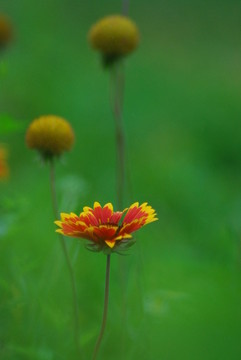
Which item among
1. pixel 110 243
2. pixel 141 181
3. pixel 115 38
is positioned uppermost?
pixel 115 38

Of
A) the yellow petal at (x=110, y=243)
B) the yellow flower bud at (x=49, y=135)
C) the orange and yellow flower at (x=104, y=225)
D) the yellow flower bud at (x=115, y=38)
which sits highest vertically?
the yellow flower bud at (x=115, y=38)

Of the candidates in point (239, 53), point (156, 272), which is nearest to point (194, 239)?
point (156, 272)

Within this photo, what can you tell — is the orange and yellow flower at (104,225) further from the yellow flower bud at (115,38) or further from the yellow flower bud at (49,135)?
the yellow flower bud at (115,38)

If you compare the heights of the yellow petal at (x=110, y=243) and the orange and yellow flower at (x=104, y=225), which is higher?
the orange and yellow flower at (x=104, y=225)

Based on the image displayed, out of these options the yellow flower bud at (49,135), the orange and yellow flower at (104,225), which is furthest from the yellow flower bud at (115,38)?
the orange and yellow flower at (104,225)

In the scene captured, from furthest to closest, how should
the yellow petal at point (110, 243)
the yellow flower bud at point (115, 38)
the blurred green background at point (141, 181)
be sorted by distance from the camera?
the yellow flower bud at point (115, 38), the blurred green background at point (141, 181), the yellow petal at point (110, 243)

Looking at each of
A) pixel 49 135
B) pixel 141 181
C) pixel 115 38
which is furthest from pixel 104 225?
pixel 141 181

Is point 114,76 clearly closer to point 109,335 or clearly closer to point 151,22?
point 109,335

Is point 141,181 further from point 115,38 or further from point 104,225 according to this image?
point 104,225
